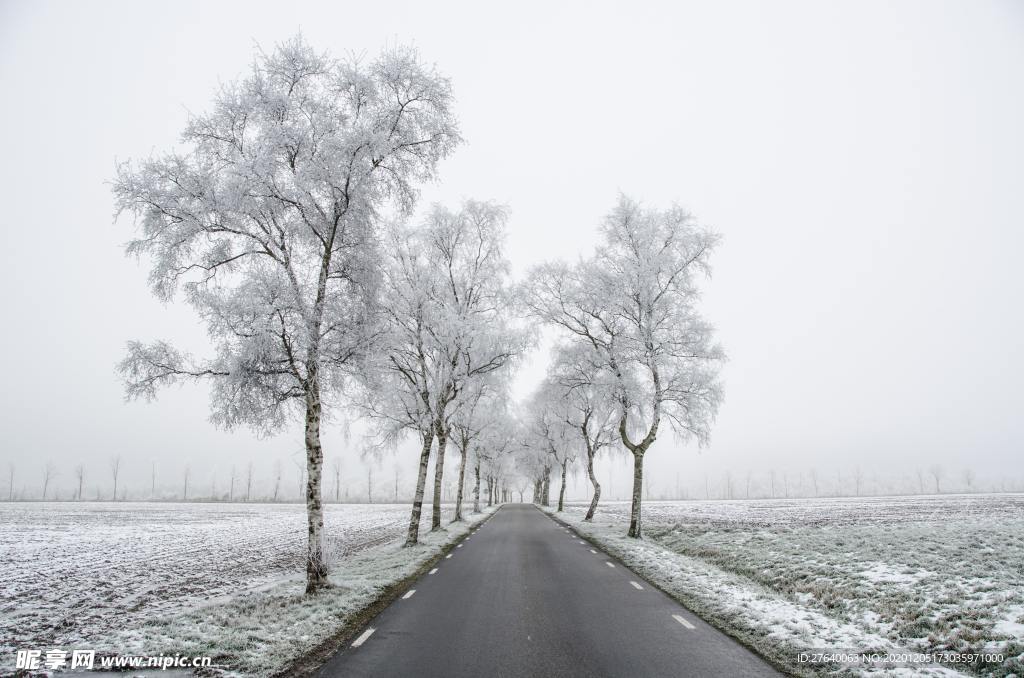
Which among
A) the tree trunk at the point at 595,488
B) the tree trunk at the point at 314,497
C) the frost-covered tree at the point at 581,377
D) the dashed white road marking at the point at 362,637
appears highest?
the frost-covered tree at the point at 581,377

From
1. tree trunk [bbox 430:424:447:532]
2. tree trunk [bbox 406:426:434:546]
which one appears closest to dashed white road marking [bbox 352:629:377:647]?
tree trunk [bbox 406:426:434:546]

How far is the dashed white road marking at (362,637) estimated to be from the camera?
310 inches

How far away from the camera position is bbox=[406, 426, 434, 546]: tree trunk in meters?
19.6

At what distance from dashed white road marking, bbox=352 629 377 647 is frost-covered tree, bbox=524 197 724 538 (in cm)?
1523

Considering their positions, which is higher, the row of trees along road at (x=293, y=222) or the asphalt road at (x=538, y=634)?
the row of trees along road at (x=293, y=222)

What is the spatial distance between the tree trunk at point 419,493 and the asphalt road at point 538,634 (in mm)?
5783

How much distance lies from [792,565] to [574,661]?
9.83m

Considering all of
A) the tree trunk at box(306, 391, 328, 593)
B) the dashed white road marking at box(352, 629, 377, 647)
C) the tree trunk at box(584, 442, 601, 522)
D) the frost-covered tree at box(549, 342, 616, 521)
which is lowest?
the tree trunk at box(584, 442, 601, 522)

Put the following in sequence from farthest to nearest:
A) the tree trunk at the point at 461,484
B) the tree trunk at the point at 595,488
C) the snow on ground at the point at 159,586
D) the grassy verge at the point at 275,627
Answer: the tree trunk at the point at 461,484 < the tree trunk at the point at 595,488 < the snow on ground at the point at 159,586 < the grassy verge at the point at 275,627

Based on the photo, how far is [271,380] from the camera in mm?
12180

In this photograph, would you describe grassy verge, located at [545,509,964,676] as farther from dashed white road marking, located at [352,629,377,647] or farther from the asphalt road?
dashed white road marking, located at [352,629,377,647]

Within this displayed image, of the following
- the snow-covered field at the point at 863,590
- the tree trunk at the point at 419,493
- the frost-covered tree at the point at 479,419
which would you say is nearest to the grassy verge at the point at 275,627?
the tree trunk at the point at 419,493

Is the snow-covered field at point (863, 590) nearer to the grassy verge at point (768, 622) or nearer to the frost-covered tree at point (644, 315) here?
the grassy verge at point (768, 622)

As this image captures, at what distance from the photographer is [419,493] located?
20641mm
